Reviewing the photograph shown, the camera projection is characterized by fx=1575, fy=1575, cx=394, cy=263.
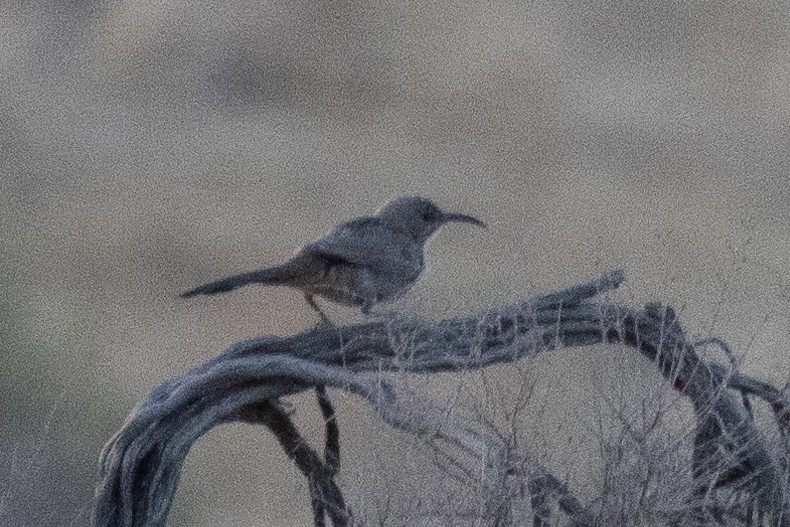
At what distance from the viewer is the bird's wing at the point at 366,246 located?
857 cm

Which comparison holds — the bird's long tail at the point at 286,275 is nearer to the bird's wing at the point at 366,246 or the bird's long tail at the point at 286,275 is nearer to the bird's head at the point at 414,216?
the bird's wing at the point at 366,246

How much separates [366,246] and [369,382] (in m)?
0.95

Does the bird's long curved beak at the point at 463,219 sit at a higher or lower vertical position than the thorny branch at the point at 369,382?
higher

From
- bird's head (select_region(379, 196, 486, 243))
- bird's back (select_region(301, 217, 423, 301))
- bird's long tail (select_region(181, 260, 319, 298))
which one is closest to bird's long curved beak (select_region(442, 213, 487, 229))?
bird's head (select_region(379, 196, 486, 243))

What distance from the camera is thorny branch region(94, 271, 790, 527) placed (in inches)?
323

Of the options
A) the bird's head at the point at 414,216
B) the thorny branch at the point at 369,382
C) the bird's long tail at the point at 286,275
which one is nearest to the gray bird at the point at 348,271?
the bird's long tail at the point at 286,275

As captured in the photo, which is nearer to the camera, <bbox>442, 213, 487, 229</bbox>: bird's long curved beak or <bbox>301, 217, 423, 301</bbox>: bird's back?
<bbox>301, 217, 423, 301</bbox>: bird's back

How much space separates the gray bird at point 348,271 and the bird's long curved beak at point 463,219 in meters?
0.47

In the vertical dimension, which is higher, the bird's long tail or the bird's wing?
the bird's wing

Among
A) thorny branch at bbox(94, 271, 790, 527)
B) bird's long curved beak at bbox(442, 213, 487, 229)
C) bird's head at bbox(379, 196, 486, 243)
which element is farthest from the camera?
bird's long curved beak at bbox(442, 213, 487, 229)

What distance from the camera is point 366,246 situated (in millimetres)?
8664

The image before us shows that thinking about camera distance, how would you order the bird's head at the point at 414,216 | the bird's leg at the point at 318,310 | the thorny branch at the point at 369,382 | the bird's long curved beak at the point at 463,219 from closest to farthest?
the thorny branch at the point at 369,382, the bird's leg at the point at 318,310, the bird's head at the point at 414,216, the bird's long curved beak at the point at 463,219

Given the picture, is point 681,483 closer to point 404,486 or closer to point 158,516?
point 404,486

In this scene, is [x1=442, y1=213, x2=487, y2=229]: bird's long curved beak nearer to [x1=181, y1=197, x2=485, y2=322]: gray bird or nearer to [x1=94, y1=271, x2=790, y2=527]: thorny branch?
[x1=181, y1=197, x2=485, y2=322]: gray bird
